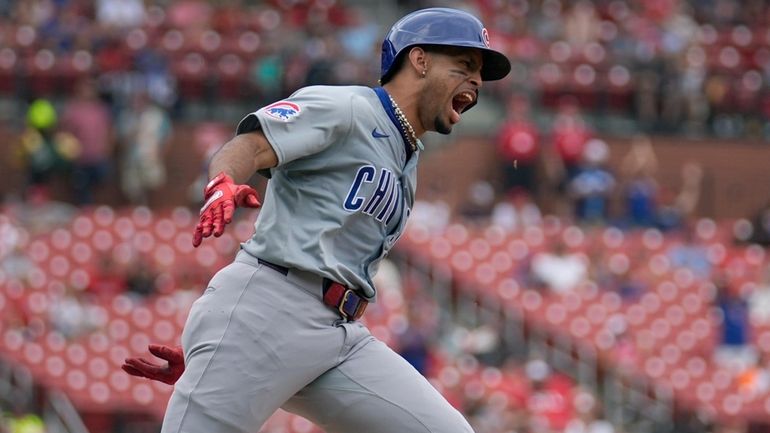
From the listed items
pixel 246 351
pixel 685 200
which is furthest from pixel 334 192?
pixel 685 200

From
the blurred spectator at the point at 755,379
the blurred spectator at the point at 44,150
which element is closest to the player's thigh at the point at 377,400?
the blurred spectator at the point at 755,379

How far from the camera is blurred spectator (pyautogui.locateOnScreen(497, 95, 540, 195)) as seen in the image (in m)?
15.4

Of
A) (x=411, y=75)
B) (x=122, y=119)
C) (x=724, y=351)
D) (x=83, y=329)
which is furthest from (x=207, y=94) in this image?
(x=411, y=75)

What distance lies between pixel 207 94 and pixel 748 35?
6.52 metres

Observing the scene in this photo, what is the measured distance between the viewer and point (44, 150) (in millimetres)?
15039

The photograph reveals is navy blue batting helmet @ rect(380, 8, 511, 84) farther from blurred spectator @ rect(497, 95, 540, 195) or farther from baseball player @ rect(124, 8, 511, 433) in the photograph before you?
blurred spectator @ rect(497, 95, 540, 195)

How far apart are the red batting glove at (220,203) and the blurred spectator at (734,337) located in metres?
9.97

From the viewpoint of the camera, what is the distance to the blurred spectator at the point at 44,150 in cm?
1494

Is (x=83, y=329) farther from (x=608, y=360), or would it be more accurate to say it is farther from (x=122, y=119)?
(x=608, y=360)

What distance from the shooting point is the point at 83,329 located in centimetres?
1276

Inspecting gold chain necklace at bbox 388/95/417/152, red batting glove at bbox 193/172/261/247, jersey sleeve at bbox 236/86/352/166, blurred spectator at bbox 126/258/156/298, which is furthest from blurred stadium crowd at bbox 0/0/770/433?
red batting glove at bbox 193/172/261/247

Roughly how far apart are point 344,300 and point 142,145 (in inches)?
444

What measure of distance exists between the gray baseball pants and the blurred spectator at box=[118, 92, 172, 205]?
36.6 feet

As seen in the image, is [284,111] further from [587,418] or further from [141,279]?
[141,279]
